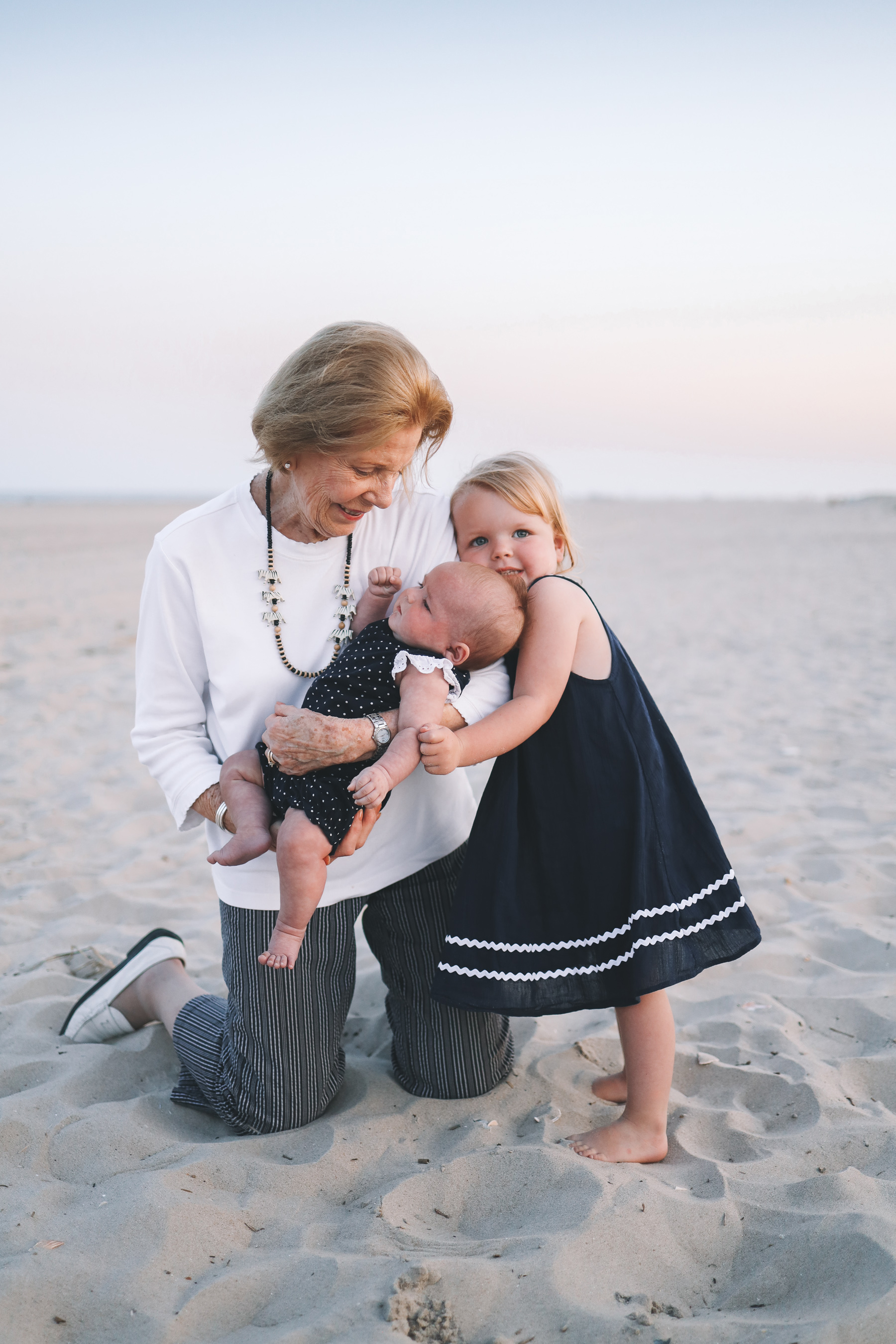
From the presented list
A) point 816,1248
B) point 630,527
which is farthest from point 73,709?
point 630,527

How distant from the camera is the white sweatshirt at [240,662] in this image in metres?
2.38

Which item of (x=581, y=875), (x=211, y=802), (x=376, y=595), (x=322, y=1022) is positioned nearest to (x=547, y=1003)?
(x=581, y=875)

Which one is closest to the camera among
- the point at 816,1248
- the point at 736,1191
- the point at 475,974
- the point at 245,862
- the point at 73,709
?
the point at 816,1248

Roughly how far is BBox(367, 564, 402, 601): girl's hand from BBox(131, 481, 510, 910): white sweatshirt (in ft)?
0.19

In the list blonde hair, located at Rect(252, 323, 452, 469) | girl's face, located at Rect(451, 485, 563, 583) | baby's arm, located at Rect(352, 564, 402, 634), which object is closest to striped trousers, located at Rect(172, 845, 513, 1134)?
baby's arm, located at Rect(352, 564, 402, 634)

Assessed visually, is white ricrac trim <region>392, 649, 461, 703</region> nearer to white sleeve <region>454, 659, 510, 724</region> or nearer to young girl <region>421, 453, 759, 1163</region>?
white sleeve <region>454, 659, 510, 724</region>

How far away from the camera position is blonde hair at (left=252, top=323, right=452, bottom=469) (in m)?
2.17

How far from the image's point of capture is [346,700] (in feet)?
7.39

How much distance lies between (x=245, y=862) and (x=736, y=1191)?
1.30 metres

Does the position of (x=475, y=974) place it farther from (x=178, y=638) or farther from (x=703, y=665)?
(x=703, y=665)

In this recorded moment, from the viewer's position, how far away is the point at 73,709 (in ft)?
20.6

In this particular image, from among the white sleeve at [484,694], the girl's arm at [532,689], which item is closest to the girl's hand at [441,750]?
the girl's arm at [532,689]

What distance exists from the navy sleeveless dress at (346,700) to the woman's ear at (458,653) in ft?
0.08

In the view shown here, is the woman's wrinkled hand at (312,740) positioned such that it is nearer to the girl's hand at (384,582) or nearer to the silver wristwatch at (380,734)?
the silver wristwatch at (380,734)
